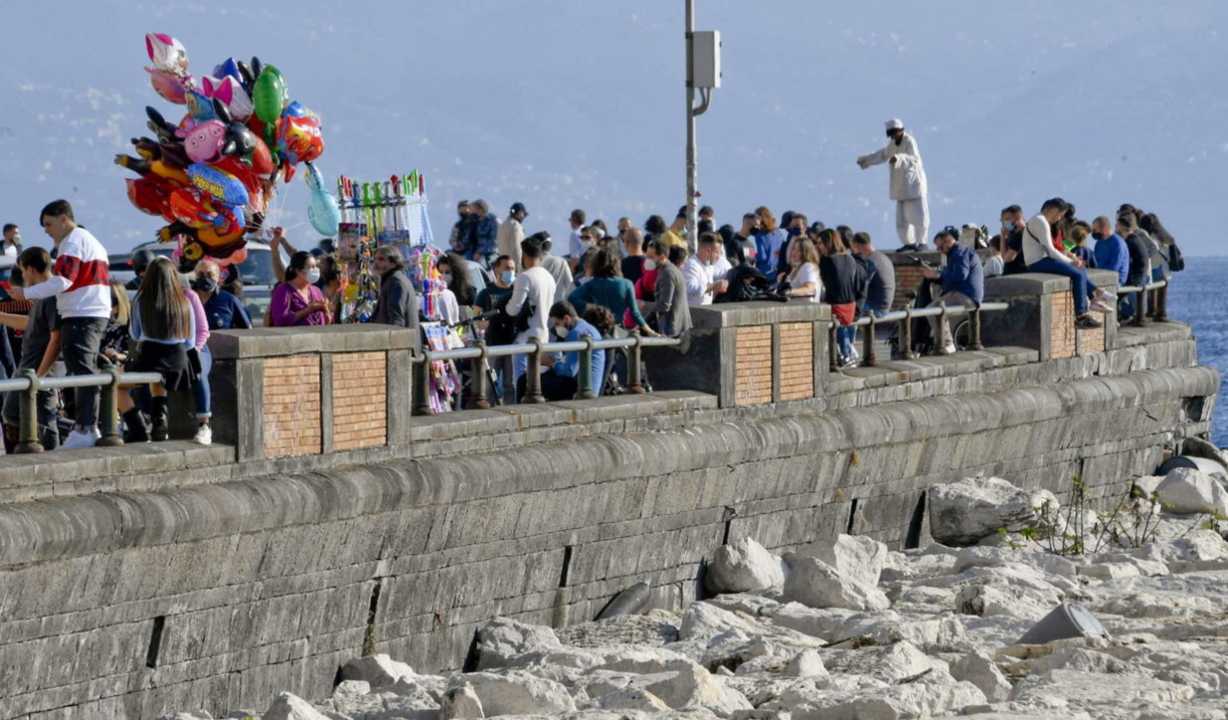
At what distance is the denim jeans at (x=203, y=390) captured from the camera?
13.1m

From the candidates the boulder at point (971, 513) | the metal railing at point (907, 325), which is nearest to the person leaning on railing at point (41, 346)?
the metal railing at point (907, 325)

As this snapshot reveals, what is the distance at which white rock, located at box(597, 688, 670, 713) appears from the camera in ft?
40.1

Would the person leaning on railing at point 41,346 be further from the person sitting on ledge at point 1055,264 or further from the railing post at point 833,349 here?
the person sitting on ledge at point 1055,264

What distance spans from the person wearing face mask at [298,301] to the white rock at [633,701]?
3429 mm

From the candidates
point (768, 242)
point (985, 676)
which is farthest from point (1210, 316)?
point (985, 676)

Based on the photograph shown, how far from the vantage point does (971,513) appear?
19328 millimetres

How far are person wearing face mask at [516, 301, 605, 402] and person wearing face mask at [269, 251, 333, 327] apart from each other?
5.08ft

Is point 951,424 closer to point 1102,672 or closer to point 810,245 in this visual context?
point 810,245

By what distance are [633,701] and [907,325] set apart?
8.03 metres

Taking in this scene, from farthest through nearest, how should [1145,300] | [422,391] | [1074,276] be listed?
[1145,300] → [1074,276] → [422,391]

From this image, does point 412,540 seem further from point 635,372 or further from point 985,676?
point 985,676

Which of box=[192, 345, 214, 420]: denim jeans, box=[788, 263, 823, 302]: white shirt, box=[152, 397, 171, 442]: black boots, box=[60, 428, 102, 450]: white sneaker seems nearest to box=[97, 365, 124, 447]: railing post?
box=[60, 428, 102, 450]: white sneaker

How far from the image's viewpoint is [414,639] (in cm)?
1424

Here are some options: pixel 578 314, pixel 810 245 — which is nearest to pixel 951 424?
pixel 810 245
